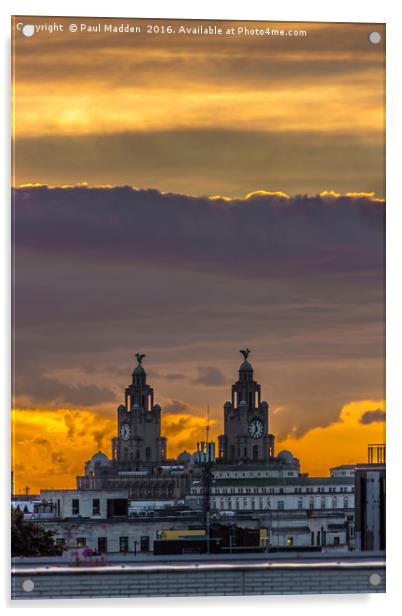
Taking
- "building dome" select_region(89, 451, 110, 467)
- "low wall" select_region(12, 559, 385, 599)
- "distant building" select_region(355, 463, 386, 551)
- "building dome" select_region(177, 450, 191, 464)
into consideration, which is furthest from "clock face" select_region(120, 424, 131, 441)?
"distant building" select_region(355, 463, 386, 551)

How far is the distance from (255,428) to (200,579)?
1.06 metres

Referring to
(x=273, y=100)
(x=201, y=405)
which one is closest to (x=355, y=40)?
(x=273, y=100)

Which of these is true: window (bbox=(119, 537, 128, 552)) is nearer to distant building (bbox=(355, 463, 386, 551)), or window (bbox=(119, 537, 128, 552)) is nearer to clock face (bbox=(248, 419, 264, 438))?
A: clock face (bbox=(248, 419, 264, 438))

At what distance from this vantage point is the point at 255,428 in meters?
25.9

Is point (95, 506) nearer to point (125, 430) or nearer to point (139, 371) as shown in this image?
point (125, 430)

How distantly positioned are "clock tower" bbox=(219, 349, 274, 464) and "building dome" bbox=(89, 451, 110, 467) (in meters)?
0.72

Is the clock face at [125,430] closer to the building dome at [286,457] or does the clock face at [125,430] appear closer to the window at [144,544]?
the window at [144,544]

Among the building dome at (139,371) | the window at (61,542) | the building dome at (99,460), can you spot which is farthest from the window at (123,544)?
the building dome at (139,371)

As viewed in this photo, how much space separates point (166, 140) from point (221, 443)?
1935 millimetres

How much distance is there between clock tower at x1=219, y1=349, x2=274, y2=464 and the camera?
84.2 feet

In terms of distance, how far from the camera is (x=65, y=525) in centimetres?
2586

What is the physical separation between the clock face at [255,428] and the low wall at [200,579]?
2.81ft

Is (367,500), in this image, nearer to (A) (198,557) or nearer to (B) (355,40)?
(A) (198,557)

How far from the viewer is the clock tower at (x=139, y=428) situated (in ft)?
84.1
